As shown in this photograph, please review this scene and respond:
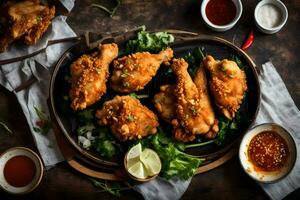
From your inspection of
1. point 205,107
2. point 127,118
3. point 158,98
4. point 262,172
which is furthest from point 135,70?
point 262,172

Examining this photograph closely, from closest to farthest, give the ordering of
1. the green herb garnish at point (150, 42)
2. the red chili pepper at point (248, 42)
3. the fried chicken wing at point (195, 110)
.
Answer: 1. the fried chicken wing at point (195, 110)
2. the green herb garnish at point (150, 42)
3. the red chili pepper at point (248, 42)

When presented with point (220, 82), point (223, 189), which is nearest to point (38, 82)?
point (220, 82)

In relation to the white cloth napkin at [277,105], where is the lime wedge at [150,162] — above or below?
below

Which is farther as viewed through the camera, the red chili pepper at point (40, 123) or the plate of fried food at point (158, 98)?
the red chili pepper at point (40, 123)

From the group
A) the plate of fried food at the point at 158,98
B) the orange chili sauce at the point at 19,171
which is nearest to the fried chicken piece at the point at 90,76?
the plate of fried food at the point at 158,98

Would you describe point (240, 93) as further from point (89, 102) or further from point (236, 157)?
point (89, 102)

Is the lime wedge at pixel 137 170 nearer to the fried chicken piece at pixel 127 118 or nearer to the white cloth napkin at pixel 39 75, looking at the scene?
the fried chicken piece at pixel 127 118

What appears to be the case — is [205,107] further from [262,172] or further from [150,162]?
[262,172]
